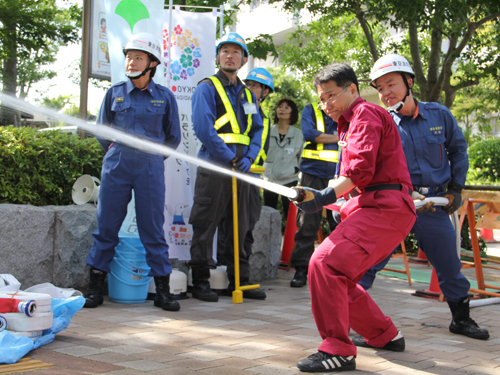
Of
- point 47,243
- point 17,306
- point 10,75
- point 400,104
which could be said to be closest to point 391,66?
point 400,104

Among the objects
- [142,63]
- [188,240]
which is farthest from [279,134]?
[142,63]

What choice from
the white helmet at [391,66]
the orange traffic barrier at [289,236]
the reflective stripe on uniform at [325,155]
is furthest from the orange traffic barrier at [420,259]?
the white helmet at [391,66]

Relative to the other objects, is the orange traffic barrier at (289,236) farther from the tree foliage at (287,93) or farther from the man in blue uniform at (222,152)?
the tree foliage at (287,93)

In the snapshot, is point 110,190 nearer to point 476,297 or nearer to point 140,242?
point 140,242

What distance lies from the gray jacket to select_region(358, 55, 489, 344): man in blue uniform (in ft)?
11.6

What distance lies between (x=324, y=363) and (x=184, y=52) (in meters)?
4.49

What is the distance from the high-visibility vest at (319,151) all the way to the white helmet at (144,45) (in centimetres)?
234

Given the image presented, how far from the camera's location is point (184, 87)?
22.1 ft

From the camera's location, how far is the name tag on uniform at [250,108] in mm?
5992

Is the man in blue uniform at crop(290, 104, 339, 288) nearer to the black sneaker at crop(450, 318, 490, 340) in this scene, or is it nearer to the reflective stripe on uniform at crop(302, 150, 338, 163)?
the reflective stripe on uniform at crop(302, 150, 338, 163)

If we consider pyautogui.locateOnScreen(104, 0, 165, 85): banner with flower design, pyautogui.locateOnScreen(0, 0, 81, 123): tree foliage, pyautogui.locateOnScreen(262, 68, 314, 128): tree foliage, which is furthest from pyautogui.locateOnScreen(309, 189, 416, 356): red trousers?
pyautogui.locateOnScreen(262, 68, 314, 128): tree foliage

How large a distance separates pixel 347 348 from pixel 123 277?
268 cm

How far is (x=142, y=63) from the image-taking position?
17.4ft

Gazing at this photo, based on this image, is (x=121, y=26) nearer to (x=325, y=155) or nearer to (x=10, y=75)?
(x=325, y=155)
